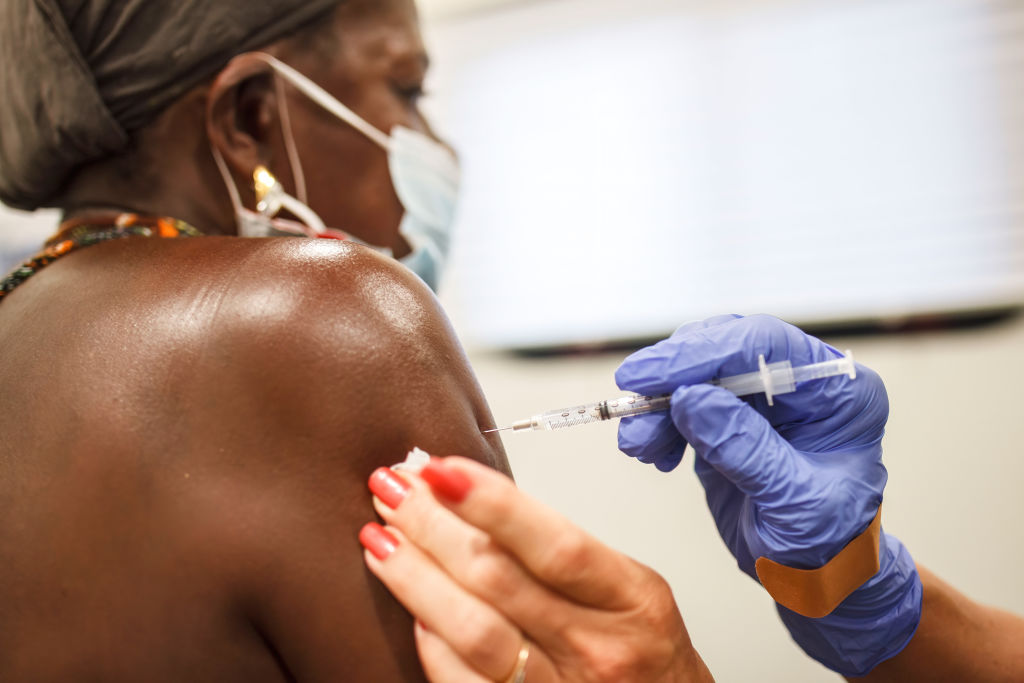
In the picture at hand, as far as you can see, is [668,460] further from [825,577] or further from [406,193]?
[406,193]

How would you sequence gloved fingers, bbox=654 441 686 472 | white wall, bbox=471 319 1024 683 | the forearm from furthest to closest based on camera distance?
white wall, bbox=471 319 1024 683 → the forearm → gloved fingers, bbox=654 441 686 472

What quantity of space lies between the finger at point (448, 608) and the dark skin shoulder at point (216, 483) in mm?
27

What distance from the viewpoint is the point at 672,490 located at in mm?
1948

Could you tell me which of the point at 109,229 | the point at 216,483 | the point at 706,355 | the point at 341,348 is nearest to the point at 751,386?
the point at 706,355

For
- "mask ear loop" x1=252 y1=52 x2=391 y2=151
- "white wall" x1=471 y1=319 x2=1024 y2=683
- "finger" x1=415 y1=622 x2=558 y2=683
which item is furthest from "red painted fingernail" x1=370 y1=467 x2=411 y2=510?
"white wall" x1=471 y1=319 x2=1024 y2=683

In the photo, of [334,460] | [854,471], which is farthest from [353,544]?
[854,471]

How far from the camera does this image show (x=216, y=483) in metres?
0.58

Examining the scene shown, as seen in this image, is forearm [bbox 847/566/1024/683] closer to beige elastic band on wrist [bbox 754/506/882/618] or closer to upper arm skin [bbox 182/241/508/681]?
beige elastic band on wrist [bbox 754/506/882/618]

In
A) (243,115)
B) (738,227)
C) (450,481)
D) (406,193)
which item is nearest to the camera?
(450,481)

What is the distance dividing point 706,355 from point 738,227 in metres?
1.52

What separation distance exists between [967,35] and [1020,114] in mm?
255

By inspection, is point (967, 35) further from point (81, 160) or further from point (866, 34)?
point (81, 160)

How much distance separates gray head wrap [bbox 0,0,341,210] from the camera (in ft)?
2.91

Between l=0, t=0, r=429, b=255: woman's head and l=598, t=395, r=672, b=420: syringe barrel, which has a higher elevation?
l=0, t=0, r=429, b=255: woman's head
